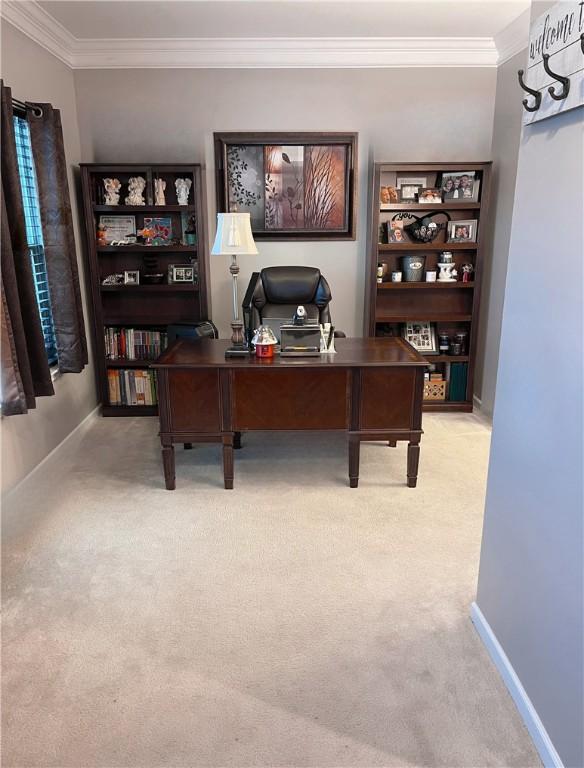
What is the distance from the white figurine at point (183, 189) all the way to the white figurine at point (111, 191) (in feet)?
1.41

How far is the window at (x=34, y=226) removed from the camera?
10.8 ft

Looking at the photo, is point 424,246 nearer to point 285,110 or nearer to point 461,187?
point 461,187

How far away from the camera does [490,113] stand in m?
4.20

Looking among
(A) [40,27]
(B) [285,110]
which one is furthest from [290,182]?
(A) [40,27]

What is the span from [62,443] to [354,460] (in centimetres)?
200

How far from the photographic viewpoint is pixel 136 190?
4.09 meters

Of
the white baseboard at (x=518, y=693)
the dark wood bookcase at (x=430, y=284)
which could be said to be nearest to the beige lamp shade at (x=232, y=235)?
the dark wood bookcase at (x=430, y=284)

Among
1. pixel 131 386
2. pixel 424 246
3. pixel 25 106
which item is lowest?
pixel 131 386

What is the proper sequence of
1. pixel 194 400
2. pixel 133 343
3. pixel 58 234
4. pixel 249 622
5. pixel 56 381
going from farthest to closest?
pixel 133 343
pixel 56 381
pixel 58 234
pixel 194 400
pixel 249 622

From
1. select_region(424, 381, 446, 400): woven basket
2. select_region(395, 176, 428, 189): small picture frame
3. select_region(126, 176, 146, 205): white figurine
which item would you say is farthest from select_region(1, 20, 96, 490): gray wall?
select_region(424, 381, 446, 400): woven basket

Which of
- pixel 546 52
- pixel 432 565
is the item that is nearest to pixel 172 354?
pixel 432 565

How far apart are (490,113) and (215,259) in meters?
2.37

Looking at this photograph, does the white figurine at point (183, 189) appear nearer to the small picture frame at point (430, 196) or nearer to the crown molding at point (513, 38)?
the small picture frame at point (430, 196)

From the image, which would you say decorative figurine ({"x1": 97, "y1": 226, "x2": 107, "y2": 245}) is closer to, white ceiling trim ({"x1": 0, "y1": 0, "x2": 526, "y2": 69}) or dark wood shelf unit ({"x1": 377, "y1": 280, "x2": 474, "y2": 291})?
white ceiling trim ({"x1": 0, "y1": 0, "x2": 526, "y2": 69})
